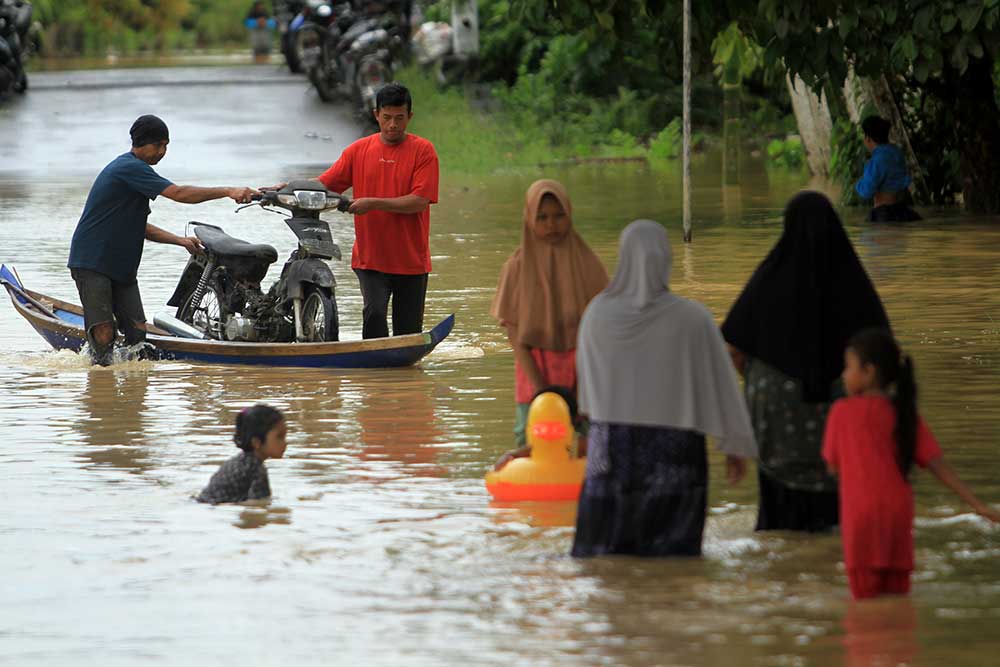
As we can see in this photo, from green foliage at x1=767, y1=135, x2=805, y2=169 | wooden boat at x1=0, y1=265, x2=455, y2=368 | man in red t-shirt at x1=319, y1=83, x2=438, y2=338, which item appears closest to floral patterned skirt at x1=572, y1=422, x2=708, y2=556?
wooden boat at x1=0, y1=265, x2=455, y2=368

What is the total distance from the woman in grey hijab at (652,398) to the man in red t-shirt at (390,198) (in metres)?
4.29

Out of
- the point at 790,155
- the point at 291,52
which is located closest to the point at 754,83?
the point at 790,155

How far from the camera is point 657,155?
1319 inches

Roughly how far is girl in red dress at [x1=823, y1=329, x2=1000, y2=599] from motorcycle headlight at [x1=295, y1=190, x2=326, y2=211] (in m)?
5.42

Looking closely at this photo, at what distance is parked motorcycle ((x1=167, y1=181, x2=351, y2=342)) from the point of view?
11.3 meters

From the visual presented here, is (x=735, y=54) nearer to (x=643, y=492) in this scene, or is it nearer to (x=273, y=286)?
(x=273, y=286)

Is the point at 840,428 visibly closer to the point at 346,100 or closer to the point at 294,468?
the point at 294,468

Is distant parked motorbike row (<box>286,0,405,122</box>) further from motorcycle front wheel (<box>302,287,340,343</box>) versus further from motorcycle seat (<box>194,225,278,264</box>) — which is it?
motorcycle front wheel (<box>302,287,340,343</box>)

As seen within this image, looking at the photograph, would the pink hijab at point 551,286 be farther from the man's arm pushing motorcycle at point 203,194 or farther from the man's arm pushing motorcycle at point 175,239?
the man's arm pushing motorcycle at point 175,239

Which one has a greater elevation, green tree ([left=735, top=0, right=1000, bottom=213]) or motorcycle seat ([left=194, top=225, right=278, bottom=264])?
green tree ([left=735, top=0, right=1000, bottom=213])

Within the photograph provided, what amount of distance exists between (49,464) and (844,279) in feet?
12.9

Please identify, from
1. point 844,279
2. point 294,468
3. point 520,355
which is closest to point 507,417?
point 294,468

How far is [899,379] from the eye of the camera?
6.16 m

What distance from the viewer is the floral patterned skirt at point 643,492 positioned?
22.0 ft
